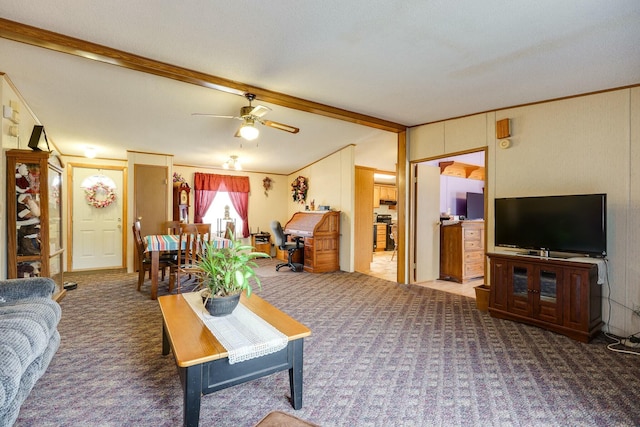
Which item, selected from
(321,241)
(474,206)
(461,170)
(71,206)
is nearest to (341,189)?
(321,241)

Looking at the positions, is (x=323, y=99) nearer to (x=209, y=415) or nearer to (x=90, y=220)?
(x=209, y=415)

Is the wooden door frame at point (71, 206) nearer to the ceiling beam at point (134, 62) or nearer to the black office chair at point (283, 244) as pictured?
the black office chair at point (283, 244)

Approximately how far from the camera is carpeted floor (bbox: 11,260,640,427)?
1667 millimetres

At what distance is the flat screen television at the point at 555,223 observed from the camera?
273 cm

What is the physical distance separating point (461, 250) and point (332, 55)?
12.4ft

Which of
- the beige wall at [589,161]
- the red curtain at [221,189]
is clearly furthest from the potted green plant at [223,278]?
the red curtain at [221,189]

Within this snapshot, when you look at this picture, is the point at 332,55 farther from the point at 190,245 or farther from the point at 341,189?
the point at 341,189

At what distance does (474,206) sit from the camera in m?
5.79

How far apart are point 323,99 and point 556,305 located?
125 inches

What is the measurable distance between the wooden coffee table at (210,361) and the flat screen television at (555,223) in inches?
108

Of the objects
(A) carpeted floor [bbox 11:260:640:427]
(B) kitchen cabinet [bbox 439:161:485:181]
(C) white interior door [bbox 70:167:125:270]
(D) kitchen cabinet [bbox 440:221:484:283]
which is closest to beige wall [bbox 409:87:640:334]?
(A) carpeted floor [bbox 11:260:640:427]

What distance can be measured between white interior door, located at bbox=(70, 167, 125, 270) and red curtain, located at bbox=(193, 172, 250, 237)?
146 cm

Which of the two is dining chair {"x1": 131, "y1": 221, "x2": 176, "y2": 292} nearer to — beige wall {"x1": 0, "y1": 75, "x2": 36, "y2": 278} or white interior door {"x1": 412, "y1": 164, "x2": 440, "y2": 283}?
beige wall {"x1": 0, "y1": 75, "x2": 36, "y2": 278}

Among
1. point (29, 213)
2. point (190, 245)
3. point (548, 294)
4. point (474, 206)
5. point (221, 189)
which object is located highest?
point (221, 189)
